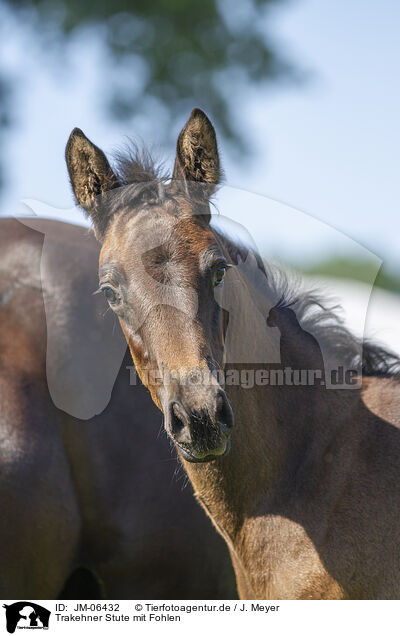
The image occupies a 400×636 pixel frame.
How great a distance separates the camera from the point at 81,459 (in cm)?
496

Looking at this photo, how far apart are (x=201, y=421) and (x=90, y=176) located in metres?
1.82

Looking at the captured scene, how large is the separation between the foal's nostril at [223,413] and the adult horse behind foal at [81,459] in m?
2.12

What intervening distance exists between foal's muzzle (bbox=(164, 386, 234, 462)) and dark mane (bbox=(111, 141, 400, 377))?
133 centimetres

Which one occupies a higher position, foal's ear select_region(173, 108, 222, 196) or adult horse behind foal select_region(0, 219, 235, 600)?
foal's ear select_region(173, 108, 222, 196)

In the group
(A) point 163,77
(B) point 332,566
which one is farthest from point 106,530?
(A) point 163,77

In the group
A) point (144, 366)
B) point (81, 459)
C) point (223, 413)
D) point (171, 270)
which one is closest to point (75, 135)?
point (171, 270)

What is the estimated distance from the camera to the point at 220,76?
14648mm

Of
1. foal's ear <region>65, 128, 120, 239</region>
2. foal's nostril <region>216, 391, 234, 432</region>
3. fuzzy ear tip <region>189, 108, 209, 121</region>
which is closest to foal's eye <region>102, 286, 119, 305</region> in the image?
foal's ear <region>65, 128, 120, 239</region>

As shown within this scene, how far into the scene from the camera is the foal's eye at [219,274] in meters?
3.52

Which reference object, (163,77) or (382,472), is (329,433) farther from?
(163,77)

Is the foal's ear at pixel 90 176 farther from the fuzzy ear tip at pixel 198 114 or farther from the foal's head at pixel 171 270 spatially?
the fuzzy ear tip at pixel 198 114

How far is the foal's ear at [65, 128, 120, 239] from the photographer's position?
12.8 ft
